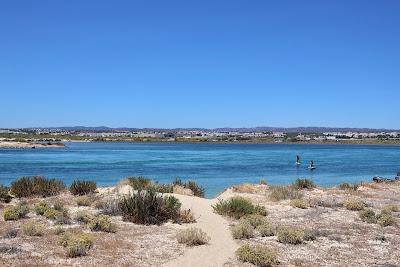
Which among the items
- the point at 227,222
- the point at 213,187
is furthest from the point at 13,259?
the point at 213,187

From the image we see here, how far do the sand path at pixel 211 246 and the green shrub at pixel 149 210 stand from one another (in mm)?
1033

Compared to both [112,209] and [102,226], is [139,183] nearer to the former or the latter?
[112,209]

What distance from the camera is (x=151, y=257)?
42.3 feet

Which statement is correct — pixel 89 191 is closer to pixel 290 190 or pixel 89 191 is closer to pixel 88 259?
pixel 290 190

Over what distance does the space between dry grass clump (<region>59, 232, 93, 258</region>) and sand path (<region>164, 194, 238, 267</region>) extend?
2122 millimetres

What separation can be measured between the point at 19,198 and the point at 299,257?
1479 cm

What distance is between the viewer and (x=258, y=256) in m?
12.4

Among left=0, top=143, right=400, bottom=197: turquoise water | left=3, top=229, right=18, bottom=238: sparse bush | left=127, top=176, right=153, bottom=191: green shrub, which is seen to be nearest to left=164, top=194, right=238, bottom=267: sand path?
left=3, top=229, right=18, bottom=238: sparse bush

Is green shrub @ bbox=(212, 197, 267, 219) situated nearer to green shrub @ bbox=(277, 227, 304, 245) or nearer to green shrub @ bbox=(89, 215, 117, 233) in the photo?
green shrub @ bbox=(277, 227, 304, 245)

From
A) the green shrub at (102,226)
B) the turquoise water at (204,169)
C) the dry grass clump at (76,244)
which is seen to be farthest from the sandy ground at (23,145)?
the dry grass clump at (76,244)

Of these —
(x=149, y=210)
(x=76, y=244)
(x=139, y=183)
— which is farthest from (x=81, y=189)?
(x=76, y=244)

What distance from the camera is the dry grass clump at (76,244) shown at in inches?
495

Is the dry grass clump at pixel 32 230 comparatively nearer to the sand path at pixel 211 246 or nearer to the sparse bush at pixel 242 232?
the sand path at pixel 211 246

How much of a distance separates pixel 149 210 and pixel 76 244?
207 inches
